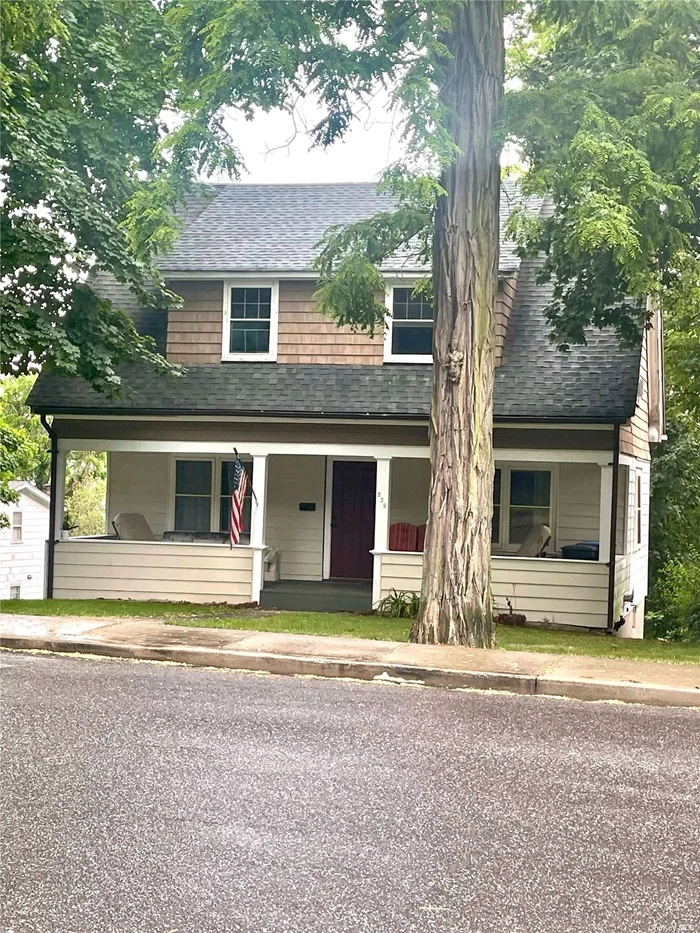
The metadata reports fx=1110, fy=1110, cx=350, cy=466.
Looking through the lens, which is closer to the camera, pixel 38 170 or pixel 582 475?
pixel 38 170

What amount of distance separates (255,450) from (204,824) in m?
13.7

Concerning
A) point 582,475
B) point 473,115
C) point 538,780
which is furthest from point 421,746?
point 582,475

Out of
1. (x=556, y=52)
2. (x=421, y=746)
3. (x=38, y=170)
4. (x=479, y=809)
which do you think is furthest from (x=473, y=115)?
(x=479, y=809)

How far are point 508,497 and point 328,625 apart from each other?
6.44 meters

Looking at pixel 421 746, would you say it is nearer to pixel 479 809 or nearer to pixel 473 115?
pixel 479 809

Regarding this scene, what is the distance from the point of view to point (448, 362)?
13.3 meters

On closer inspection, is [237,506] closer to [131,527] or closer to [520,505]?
[131,527]

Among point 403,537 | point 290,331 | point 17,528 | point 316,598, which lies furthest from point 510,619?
point 17,528

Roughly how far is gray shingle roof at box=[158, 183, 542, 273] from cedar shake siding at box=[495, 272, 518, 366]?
1.26 ft

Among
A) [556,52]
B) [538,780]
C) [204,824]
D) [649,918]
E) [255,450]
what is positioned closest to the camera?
[649,918]

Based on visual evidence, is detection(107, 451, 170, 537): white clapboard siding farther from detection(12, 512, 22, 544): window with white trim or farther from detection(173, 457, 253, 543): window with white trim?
detection(12, 512, 22, 544): window with white trim

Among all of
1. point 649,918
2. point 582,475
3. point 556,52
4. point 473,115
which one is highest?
point 556,52

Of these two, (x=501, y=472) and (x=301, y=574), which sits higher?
(x=501, y=472)

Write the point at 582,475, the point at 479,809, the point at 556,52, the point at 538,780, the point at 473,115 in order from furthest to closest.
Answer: the point at 582,475 < the point at 556,52 < the point at 473,115 < the point at 538,780 < the point at 479,809
